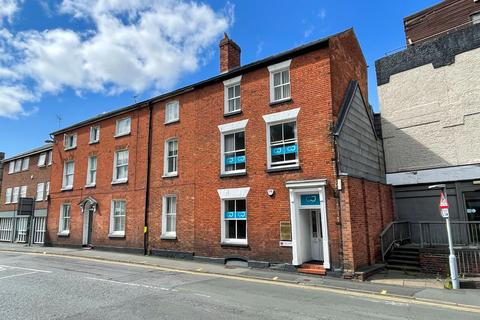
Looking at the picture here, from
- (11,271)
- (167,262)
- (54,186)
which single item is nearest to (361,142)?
(167,262)

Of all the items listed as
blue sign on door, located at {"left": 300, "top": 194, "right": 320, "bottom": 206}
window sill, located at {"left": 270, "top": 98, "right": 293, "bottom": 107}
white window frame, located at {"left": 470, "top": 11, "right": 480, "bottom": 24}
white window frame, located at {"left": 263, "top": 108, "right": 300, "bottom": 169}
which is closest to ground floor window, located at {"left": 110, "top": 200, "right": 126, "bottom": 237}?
white window frame, located at {"left": 263, "top": 108, "right": 300, "bottom": 169}

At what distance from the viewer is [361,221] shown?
519 inches

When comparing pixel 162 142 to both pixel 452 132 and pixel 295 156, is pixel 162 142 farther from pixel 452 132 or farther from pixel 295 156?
pixel 452 132

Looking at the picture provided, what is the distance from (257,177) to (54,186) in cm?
1789

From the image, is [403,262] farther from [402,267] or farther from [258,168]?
[258,168]

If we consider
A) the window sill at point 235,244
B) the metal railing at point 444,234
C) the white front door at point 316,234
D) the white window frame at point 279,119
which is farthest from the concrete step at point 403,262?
the window sill at point 235,244

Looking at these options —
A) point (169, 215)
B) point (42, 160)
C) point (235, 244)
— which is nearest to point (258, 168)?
point (235, 244)

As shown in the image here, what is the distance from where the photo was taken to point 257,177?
48.3 ft

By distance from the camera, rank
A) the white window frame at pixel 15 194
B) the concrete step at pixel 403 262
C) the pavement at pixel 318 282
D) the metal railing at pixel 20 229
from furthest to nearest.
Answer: the white window frame at pixel 15 194 → the metal railing at pixel 20 229 → the concrete step at pixel 403 262 → the pavement at pixel 318 282

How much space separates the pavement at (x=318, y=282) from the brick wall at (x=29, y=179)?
557 inches

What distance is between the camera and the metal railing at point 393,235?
1469cm

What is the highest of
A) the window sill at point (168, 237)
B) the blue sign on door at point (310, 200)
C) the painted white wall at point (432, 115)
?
the painted white wall at point (432, 115)

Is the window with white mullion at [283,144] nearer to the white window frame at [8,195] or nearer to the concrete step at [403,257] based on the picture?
the concrete step at [403,257]

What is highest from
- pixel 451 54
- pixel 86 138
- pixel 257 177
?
pixel 451 54
